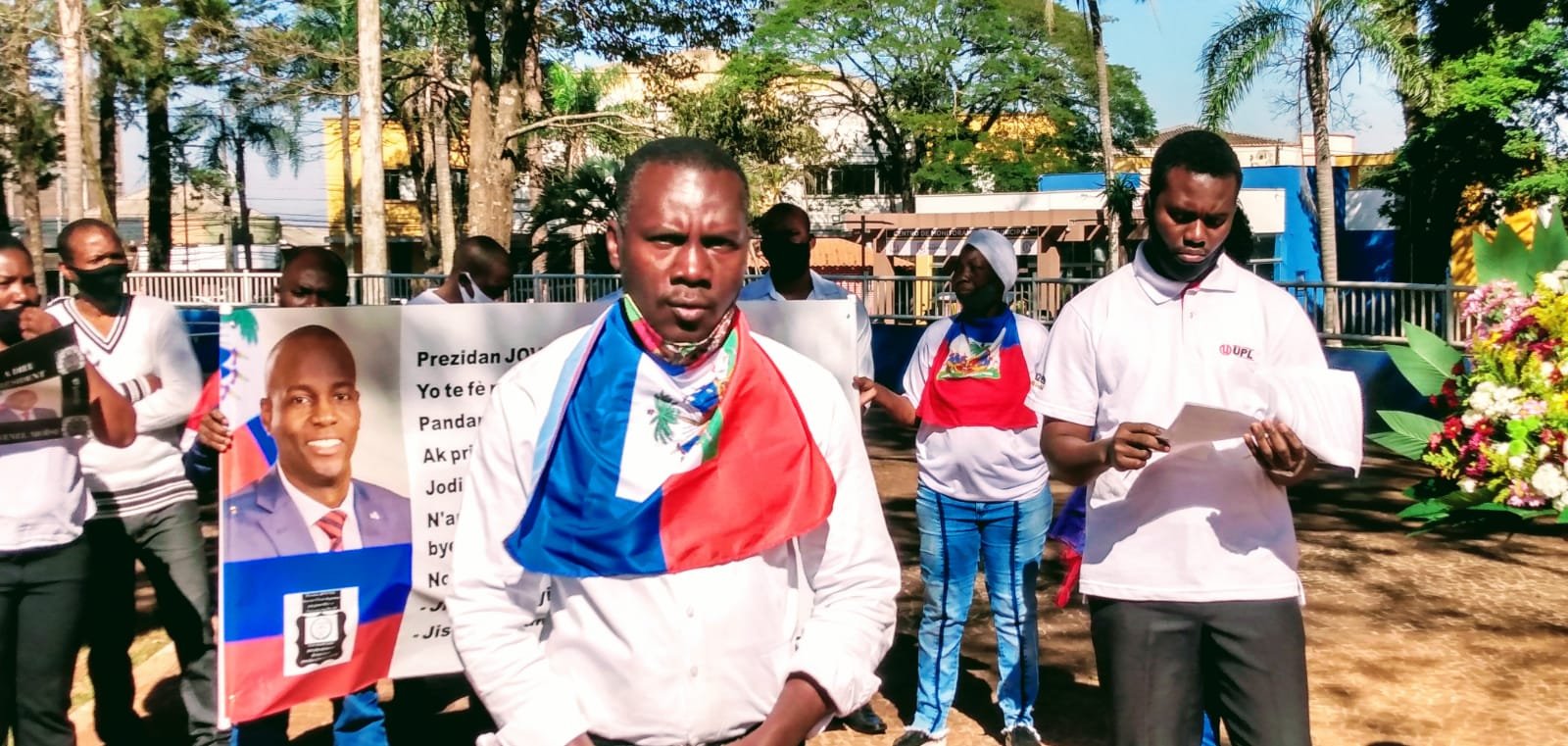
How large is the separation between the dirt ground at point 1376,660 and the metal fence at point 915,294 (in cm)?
210

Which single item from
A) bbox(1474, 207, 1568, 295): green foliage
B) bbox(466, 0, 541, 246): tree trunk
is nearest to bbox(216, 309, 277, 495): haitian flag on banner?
bbox(1474, 207, 1568, 295): green foliage

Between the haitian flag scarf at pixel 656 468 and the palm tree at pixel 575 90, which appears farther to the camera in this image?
the palm tree at pixel 575 90

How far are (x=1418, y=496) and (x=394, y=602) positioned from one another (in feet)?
9.87

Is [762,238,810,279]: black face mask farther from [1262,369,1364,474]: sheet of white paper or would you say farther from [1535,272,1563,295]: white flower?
[1535,272,1563,295]: white flower

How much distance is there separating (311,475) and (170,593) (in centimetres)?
111

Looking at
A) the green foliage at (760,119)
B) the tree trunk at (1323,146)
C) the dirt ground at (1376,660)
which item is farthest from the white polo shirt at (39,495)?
the tree trunk at (1323,146)

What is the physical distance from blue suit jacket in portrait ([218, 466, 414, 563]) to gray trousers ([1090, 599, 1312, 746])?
2.31 metres

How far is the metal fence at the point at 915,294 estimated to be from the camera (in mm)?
13500

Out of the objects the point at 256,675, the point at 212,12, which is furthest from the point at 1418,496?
the point at 212,12

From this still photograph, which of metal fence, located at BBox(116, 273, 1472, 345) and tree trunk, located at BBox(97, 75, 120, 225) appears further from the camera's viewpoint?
tree trunk, located at BBox(97, 75, 120, 225)

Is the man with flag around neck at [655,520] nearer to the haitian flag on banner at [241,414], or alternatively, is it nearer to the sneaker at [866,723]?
the haitian flag on banner at [241,414]

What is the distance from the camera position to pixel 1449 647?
684 centimetres

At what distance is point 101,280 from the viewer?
15.8 ft

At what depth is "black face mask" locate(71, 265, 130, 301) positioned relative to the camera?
4.80 m
